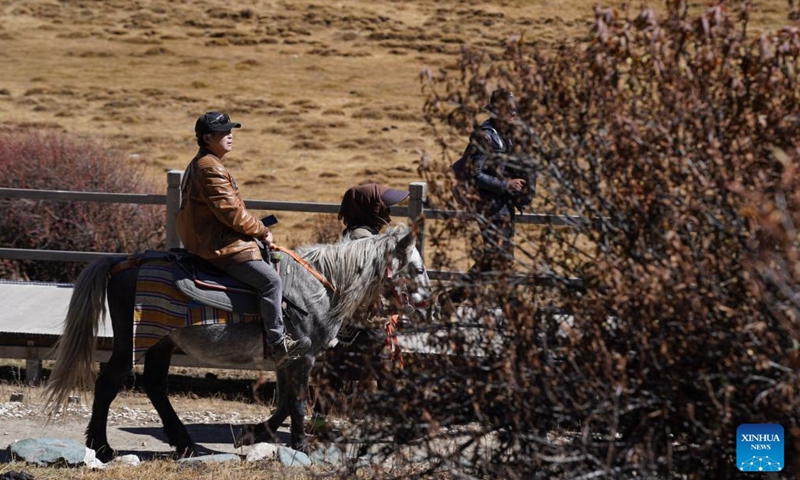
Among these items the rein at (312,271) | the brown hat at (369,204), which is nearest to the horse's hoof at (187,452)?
the rein at (312,271)

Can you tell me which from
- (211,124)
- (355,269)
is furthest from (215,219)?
(355,269)

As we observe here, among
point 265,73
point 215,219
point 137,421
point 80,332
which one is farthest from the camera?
point 265,73

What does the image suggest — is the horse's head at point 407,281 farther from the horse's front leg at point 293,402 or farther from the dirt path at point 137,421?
the dirt path at point 137,421

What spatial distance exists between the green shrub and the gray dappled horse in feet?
18.8

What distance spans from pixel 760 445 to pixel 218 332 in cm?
355

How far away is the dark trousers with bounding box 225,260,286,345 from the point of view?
6828 mm

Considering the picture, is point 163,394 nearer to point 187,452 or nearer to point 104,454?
point 187,452

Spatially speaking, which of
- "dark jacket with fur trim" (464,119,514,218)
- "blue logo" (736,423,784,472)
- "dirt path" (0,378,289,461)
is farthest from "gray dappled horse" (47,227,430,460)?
"blue logo" (736,423,784,472)

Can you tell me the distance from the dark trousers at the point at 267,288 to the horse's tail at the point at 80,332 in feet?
2.44

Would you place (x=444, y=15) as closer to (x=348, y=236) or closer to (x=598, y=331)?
(x=348, y=236)

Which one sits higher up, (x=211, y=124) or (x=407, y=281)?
(x=211, y=124)

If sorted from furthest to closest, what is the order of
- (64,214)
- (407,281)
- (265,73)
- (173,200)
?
(265,73)
(64,214)
(173,200)
(407,281)

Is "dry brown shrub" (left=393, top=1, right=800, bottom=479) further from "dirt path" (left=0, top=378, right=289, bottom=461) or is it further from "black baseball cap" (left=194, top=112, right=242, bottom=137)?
"dirt path" (left=0, top=378, right=289, bottom=461)

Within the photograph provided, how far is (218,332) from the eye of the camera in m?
6.96
